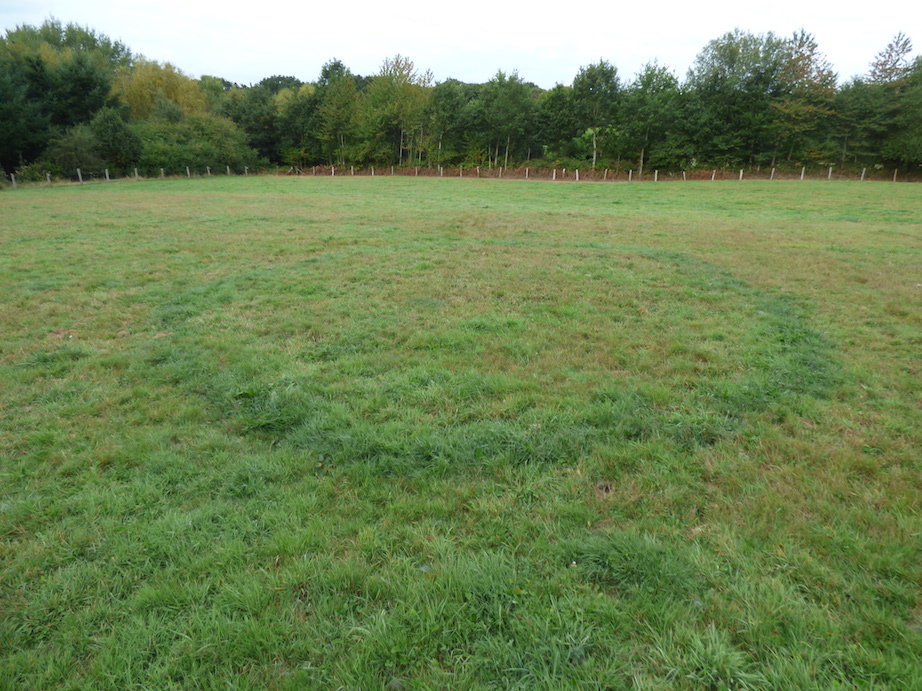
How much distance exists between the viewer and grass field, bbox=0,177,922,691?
232cm

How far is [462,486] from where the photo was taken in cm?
350

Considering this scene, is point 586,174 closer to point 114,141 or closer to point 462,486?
point 114,141

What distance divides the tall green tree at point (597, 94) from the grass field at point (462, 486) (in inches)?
1746

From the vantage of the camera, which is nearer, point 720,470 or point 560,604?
point 560,604

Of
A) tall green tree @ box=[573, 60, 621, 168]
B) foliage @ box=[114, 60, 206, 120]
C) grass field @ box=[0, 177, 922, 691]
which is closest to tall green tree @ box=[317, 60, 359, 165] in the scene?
foliage @ box=[114, 60, 206, 120]

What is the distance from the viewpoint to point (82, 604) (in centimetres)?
260

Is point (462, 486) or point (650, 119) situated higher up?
point (650, 119)

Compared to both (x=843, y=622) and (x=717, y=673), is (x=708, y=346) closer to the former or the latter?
(x=843, y=622)

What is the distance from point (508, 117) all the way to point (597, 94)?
28.6 feet

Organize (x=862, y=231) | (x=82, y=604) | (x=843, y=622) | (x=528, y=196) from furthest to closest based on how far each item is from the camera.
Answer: (x=528, y=196) < (x=862, y=231) < (x=82, y=604) < (x=843, y=622)

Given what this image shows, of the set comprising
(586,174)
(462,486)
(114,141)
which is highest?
(114,141)

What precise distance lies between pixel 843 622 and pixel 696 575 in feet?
2.11

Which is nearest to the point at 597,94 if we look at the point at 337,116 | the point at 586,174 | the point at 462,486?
the point at 586,174

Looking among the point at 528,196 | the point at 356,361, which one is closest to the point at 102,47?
the point at 528,196
